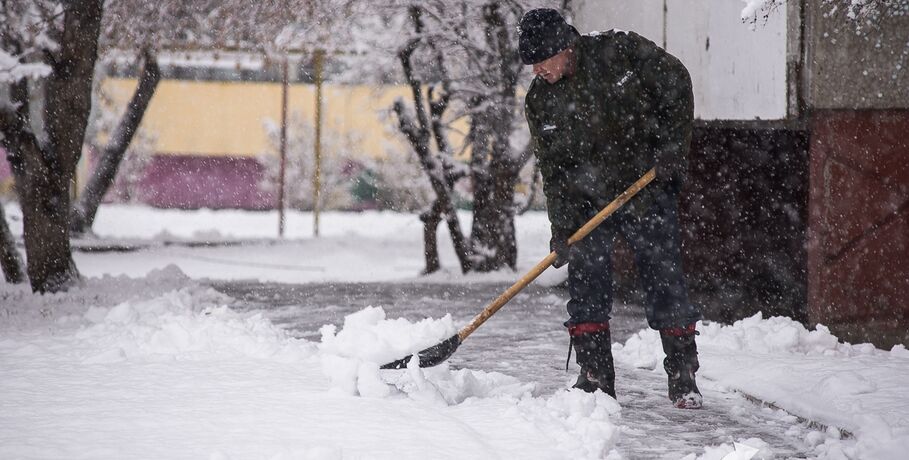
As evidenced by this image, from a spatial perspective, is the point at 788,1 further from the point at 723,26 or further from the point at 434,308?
the point at 434,308

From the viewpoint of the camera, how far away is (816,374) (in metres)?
4.89

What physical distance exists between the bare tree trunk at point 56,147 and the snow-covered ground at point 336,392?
4.07 feet

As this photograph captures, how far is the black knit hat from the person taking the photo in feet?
14.3

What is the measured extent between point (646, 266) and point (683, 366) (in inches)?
18.9

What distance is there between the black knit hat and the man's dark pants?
795 mm

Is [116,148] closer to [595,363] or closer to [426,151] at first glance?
[426,151]

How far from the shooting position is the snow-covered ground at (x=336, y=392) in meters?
3.56

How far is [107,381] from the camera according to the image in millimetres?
4652

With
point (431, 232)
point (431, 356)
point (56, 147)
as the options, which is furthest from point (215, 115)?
point (431, 356)

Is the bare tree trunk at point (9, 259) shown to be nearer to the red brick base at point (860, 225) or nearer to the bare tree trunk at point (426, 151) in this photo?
the bare tree trunk at point (426, 151)

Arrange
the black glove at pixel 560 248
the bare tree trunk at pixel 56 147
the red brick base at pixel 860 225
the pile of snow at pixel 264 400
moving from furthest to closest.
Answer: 1. the bare tree trunk at pixel 56 147
2. the red brick base at pixel 860 225
3. the black glove at pixel 560 248
4. the pile of snow at pixel 264 400

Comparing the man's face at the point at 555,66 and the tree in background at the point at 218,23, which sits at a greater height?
the tree in background at the point at 218,23

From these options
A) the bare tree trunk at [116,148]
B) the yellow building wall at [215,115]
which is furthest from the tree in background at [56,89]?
the yellow building wall at [215,115]

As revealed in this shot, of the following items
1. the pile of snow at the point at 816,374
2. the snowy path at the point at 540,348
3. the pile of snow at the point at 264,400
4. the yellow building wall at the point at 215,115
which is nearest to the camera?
the pile of snow at the point at 264,400
